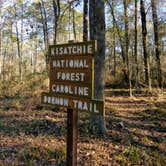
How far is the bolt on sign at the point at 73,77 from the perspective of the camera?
433 centimetres

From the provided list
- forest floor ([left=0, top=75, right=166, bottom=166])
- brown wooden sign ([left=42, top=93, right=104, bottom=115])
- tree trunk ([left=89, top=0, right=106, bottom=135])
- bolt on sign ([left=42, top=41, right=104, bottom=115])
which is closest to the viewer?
brown wooden sign ([left=42, top=93, right=104, bottom=115])

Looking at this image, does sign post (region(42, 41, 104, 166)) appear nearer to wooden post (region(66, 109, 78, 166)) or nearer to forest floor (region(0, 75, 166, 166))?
wooden post (region(66, 109, 78, 166))

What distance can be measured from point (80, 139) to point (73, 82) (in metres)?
3.23

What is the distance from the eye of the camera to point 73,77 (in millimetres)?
4559

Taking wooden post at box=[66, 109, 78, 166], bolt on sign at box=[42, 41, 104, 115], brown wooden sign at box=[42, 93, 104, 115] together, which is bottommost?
wooden post at box=[66, 109, 78, 166]

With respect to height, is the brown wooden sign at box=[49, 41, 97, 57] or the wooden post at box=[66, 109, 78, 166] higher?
the brown wooden sign at box=[49, 41, 97, 57]

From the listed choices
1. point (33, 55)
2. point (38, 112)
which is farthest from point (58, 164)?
point (33, 55)

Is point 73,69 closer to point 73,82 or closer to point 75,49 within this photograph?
point 73,82

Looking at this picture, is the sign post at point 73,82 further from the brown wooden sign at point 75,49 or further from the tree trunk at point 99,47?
the tree trunk at point 99,47

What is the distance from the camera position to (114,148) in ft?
23.2

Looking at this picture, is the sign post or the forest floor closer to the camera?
the sign post

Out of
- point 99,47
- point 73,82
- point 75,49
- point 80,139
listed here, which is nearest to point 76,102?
point 73,82

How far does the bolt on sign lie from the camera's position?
14.2 feet

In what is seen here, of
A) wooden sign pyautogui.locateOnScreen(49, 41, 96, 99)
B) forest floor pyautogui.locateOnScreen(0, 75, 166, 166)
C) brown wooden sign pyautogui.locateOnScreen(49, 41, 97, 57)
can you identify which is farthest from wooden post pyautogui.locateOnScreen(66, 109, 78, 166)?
forest floor pyautogui.locateOnScreen(0, 75, 166, 166)
